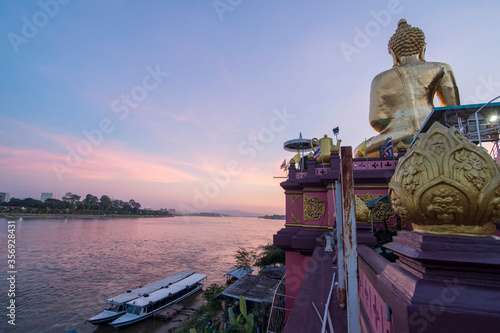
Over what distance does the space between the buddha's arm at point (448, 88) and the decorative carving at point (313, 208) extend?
9.23m

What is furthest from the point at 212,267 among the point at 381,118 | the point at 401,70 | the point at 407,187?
the point at 407,187

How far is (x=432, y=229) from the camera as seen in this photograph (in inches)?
56.2

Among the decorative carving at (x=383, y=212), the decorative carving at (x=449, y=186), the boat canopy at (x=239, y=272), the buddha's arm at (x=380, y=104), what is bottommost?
the boat canopy at (x=239, y=272)

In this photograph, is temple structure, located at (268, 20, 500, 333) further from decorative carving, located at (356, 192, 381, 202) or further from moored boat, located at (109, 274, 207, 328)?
moored boat, located at (109, 274, 207, 328)

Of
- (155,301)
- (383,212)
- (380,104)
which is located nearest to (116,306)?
(155,301)

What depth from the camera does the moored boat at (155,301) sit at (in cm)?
1509

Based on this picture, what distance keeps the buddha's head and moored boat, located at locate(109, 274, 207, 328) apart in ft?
70.1

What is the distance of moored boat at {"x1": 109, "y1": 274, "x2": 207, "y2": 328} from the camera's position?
15094mm

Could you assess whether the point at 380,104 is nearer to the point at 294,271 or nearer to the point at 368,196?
the point at 368,196

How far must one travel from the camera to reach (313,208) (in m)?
Result: 9.24

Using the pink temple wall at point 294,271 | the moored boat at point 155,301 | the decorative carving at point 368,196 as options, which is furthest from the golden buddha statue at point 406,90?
the moored boat at point 155,301

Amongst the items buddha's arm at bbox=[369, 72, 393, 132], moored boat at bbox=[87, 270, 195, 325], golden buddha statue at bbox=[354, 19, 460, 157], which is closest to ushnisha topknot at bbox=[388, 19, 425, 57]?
golden buddha statue at bbox=[354, 19, 460, 157]

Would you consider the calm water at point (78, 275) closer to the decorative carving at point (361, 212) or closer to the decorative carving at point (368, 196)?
the decorative carving at point (368, 196)

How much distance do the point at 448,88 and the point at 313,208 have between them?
9887mm
